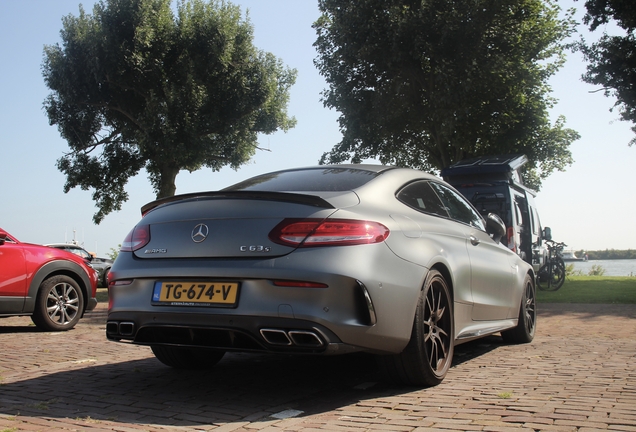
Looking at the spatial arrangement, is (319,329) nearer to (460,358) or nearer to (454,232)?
(454,232)

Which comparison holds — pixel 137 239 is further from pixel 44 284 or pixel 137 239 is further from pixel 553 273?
pixel 553 273

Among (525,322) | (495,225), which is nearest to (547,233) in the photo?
(525,322)

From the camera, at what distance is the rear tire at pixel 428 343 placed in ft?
14.6

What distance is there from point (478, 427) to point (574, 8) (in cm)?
2601

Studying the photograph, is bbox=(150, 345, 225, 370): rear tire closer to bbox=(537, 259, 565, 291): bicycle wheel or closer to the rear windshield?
the rear windshield

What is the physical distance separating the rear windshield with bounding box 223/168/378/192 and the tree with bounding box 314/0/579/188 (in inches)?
723

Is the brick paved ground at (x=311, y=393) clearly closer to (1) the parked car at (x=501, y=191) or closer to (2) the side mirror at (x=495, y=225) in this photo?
(2) the side mirror at (x=495, y=225)

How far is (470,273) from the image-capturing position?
550 cm

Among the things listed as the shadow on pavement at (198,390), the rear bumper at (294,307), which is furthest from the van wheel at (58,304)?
the rear bumper at (294,307)

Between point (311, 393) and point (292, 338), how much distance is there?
2.93 feet

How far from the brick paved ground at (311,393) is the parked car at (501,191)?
360 inches

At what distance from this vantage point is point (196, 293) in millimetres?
4105

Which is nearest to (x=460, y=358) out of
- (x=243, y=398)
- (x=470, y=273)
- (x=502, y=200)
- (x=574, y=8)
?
(x=470, y=273)

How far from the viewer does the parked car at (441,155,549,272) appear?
52.4 ft
